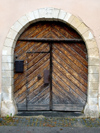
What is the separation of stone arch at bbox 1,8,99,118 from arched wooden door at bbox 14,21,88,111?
0.25 meters

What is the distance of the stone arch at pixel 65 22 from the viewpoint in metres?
3.65

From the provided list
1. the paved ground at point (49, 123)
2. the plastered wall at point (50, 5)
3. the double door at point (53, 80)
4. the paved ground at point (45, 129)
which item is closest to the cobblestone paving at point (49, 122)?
the paved ground at point (49, 123)

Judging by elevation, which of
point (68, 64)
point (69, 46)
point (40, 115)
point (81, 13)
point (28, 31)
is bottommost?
point (40, 115)

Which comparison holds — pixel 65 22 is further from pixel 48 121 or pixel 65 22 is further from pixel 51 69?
pixel 48 121

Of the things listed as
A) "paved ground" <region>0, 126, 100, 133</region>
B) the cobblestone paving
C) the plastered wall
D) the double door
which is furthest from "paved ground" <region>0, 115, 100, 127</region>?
the plastered wall

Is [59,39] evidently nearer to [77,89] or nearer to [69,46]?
[69,46]

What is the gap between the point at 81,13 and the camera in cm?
367

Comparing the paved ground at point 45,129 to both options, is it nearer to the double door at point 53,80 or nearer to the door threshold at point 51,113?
the door threshold at point 51,113

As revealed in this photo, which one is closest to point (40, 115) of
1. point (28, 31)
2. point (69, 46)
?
point (69, 46)

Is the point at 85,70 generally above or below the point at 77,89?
above

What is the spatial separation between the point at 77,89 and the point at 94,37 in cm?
146

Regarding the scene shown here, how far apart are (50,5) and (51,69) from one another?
5.50 feet

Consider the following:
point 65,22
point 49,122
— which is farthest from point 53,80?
point 65,22

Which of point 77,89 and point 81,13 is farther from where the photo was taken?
point 77,89
